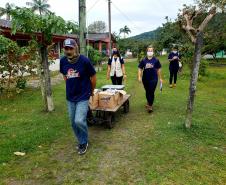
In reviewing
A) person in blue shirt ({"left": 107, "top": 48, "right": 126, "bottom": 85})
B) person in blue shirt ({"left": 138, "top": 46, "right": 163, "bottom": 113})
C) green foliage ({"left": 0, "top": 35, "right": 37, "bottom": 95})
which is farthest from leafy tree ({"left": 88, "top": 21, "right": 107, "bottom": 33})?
person in blue shirt ({"left": 138, "top": 46, "right": 163, "bottom": 113})

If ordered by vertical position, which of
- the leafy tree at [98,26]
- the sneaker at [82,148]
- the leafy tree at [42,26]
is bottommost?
the sneaker at [82,148]

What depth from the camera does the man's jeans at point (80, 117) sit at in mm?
5922

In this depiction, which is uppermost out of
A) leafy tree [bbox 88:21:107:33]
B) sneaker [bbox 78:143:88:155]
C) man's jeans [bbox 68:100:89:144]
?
leafy tree [bbox 88:21:107:33]

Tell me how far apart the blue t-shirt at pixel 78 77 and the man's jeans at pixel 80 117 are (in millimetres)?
106

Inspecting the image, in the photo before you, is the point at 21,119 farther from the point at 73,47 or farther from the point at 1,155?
the point at 73,47

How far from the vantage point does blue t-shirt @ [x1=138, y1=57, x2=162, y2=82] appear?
30.5ft

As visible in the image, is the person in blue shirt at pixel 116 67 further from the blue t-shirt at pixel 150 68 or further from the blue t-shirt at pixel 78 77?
the blue t-shirt at pixel 78 77

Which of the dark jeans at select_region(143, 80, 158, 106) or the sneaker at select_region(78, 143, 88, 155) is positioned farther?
the dark jeans at select_region(143, 80, 158, 106)

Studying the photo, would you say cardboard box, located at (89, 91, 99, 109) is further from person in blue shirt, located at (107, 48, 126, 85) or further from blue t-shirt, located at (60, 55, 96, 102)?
person in blue shirt, located at (107, 48, 126, 85)

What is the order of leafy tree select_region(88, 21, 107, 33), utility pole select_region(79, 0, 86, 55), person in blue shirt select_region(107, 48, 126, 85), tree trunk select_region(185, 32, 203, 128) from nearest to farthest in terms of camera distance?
1. tree trunk select_region(185, 32, 203, 128)
2. utility pole select_region(79, 0, 86, 55)
3. person in blue shirt select_region(107, 48, 126, 85)
4. leafy tree select_region(88, 21, 107, 33)

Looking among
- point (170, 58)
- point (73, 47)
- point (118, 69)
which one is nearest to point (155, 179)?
point (73, 47)

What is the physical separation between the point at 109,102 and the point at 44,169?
2.73m

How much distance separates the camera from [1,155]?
5988mm

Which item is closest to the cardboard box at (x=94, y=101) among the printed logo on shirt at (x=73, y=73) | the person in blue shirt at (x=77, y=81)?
the person in blue shirt at (x=77, y=81)
